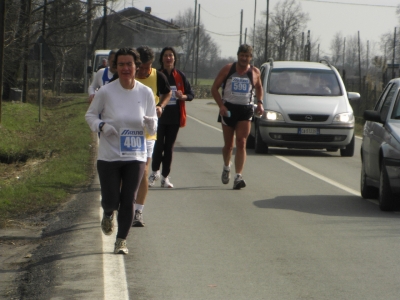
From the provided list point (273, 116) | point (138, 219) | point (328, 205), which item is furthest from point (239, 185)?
point (273, 116)

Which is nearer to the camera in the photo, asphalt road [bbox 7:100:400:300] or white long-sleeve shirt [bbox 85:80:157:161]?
asphalt road [bbox 7:100:400:300]

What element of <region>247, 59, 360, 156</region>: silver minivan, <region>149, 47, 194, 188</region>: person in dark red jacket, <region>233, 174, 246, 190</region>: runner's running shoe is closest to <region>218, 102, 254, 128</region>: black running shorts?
<region>233, 174, 246, 190</region>: runner's running shoe

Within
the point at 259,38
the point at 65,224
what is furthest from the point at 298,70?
the point at 259,38

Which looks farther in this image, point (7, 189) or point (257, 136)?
point (257, 136)

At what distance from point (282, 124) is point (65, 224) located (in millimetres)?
8976

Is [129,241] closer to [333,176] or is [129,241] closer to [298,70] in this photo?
[333,176]

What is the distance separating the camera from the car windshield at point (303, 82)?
18.2 meters

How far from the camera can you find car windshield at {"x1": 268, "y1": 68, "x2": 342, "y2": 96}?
18.2 m

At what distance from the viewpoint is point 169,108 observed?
1108 centimetres

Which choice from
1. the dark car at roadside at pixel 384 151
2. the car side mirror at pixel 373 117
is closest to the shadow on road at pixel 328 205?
the dark car at roadside at pixel 384 151

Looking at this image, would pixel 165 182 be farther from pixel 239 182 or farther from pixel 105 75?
pixel 105 75

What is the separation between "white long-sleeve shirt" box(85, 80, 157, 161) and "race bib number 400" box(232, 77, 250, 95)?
15.8ft

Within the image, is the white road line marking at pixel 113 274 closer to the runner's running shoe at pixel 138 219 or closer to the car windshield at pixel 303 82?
the runner's running shoe at pixel 138 219

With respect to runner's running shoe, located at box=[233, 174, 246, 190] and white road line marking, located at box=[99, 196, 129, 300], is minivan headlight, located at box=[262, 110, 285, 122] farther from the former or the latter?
white road line marking, located at box=[99, 196, 129, 300]
